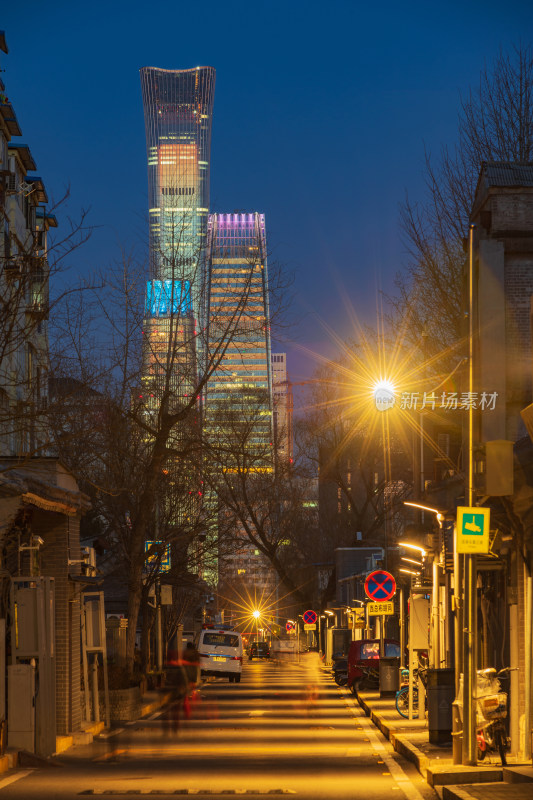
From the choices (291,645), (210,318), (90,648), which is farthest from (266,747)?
(291,645)

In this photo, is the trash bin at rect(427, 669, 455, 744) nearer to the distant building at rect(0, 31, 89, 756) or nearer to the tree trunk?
the distant building at rect(0, 31, 89, 756)

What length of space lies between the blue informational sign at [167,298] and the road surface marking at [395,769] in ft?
40.4

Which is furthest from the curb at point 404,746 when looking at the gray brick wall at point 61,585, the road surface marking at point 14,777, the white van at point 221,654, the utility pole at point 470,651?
the white van at point 221,654

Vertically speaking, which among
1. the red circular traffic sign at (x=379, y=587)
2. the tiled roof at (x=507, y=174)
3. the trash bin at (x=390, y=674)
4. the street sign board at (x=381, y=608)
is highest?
the tiled roof at (x=507, y=174)

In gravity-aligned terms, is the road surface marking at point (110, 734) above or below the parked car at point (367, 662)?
above

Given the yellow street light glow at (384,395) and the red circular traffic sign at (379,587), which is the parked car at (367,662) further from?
the yellow street light glow at (384,395)

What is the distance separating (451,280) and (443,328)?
88.3 inches

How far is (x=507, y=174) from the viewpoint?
2586cm

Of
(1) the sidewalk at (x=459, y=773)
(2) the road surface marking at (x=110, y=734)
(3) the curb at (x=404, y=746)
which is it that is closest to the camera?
(1) the sidewalk at (x=459, y=773)

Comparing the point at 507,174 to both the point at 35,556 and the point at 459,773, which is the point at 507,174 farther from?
the point at 459,773

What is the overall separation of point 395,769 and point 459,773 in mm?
2005

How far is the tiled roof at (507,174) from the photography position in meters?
25.6

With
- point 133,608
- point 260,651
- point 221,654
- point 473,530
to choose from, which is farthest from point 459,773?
point 260,651

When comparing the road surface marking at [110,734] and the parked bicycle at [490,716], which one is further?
the road surface marking at [110,734]
